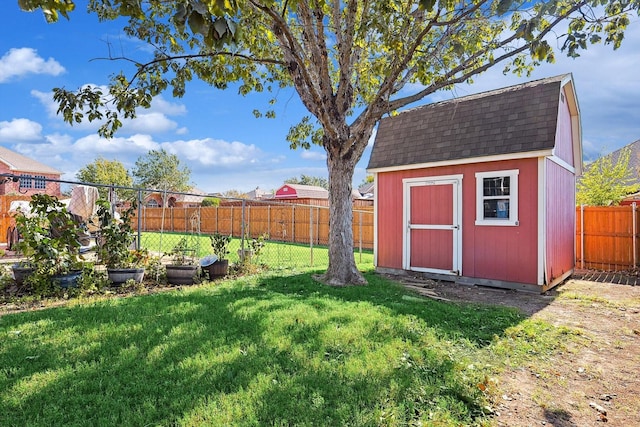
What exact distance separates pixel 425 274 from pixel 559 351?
4514mm

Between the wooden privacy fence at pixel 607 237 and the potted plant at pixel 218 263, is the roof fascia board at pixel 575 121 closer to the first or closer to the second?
the wooden privacy fence at pixel 607 237

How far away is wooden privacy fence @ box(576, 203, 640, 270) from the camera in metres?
9.75

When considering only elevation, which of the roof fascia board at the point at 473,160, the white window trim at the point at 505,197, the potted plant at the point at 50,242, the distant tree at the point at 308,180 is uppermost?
the distant tree at the point at 308,180

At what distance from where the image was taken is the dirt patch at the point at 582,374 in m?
2.65

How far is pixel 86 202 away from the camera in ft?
29.0

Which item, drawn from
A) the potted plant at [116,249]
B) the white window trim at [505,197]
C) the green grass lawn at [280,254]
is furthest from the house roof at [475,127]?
the potted plant at [116,249]

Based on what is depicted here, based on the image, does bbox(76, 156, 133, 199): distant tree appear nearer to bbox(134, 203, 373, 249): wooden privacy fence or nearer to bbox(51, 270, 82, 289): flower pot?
bbox(134, 203, 373, 249): wooden privacy fence

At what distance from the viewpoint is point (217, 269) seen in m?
6.91

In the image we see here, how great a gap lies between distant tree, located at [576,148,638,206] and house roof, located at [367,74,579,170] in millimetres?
8244

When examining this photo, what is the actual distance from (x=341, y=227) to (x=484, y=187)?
10.8ft

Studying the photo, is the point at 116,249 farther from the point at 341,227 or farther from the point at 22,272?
the point at 341,227

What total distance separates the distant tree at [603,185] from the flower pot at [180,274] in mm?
15300

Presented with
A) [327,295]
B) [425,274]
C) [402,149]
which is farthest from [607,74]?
[327,295]

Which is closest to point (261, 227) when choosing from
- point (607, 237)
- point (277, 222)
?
point (277, 222)
